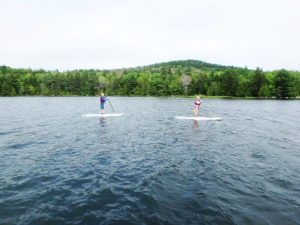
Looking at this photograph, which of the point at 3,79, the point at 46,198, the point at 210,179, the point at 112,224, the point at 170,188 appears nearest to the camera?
the point at 112,224

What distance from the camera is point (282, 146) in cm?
1409

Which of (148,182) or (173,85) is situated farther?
(173,85)

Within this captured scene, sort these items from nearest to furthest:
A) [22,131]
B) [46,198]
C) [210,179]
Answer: [46,198] < [210,179] < [22,131]

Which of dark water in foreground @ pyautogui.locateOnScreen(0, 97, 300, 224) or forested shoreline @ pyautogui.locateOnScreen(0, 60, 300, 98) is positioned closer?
dark water in foreground @ pyautogui.locateOnScreen(0, 97, 300, 224)

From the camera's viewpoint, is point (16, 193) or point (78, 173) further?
point (78, 173)

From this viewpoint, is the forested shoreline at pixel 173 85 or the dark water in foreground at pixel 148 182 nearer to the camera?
the dark water in foreground at pixel 148 182

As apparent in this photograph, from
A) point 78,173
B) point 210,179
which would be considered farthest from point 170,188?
point 78,173

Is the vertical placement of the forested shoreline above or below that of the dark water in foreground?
above

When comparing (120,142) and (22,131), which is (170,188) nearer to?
(120,142)

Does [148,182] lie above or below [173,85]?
below

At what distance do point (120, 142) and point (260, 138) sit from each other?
1254 cm

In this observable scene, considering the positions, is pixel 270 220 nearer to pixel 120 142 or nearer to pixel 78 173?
pixel 78 173

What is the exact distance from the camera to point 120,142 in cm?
1468

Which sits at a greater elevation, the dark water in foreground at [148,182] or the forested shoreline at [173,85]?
the forested shoreline at [173,85]
